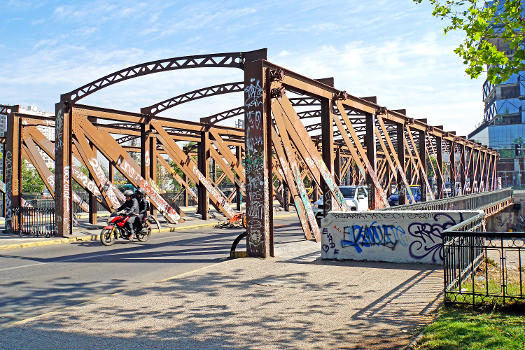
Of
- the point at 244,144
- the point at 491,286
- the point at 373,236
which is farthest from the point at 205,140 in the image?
the point at 491,286

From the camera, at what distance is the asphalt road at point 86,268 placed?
7191mm

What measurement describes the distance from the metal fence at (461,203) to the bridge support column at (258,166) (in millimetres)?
4190

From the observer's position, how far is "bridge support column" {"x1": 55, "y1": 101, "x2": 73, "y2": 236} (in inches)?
643

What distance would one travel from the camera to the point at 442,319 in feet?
17.5

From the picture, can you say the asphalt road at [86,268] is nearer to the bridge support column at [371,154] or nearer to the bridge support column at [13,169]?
the bridge support column at [13,169]

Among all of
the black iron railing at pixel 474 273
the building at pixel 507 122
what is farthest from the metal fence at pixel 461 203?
the building at pixel 507 122

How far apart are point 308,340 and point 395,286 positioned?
114 inches

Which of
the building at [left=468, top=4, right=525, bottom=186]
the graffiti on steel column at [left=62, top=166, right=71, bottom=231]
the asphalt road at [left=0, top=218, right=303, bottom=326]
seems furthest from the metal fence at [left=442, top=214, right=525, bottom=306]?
the building at [left=468, top=4, right=525, bottom=186]

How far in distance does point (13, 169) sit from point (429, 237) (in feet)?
51.8

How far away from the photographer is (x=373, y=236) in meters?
9.72

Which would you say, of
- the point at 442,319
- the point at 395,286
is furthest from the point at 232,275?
the point at 442,319

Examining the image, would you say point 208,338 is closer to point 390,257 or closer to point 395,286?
point 395,286

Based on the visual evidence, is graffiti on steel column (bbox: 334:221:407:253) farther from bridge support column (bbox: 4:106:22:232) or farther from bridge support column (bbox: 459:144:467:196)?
bridge support column (bbox: 459:144:467:196)

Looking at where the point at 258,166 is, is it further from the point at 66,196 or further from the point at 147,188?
the point at 147,188
